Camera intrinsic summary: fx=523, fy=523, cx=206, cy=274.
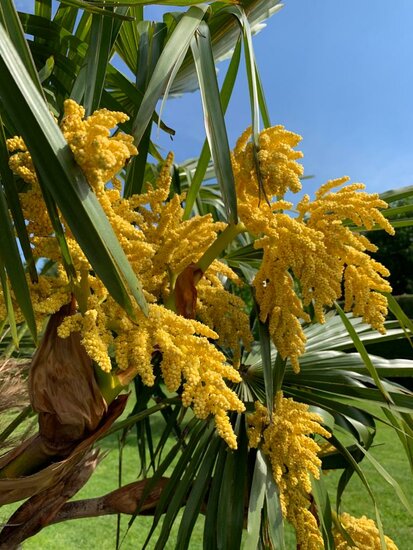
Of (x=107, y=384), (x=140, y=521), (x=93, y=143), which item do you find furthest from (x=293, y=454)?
(x=140, y=521)

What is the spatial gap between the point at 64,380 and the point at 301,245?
1.44 ft

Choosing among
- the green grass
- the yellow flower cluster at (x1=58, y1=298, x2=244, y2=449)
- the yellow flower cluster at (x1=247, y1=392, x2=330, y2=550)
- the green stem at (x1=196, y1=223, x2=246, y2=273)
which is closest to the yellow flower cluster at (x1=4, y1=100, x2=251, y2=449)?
the yellow flower cluster at (x1=58, y1=298, x2=244, y2=449)

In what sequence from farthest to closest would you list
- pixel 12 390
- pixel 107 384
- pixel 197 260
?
pixel 12 390, pixel 197 260, pixel 107 384

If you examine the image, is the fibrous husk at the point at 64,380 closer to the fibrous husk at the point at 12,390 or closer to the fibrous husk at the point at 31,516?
the fibrous husk at the point at 31,516

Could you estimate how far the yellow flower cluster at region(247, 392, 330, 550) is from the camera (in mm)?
1036

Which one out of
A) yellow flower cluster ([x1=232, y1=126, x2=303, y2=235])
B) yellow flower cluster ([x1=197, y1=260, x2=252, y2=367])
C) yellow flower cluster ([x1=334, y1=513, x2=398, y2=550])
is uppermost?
yellow flower cluster ([x1=232, y1=126, x2=303, y2=235])

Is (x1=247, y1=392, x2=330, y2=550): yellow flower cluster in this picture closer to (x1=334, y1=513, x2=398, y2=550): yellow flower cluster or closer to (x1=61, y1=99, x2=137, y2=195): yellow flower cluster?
(x1=334, y1=513, x2=398, y2=550): yellow flower cluster

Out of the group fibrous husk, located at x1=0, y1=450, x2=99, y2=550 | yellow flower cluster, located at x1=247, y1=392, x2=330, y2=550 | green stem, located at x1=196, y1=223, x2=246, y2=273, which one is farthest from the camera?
fibrous husk, located at x1=0, y1=450, x2=99, y2=550

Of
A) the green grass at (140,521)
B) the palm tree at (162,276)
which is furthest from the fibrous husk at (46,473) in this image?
the green grass at (140,521)

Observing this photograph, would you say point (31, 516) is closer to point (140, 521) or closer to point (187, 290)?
point (187, 290)

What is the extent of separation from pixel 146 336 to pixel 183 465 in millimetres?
720

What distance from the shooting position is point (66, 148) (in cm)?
57

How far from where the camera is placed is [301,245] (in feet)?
2.84

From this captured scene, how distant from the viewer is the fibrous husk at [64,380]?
81 centimetres
